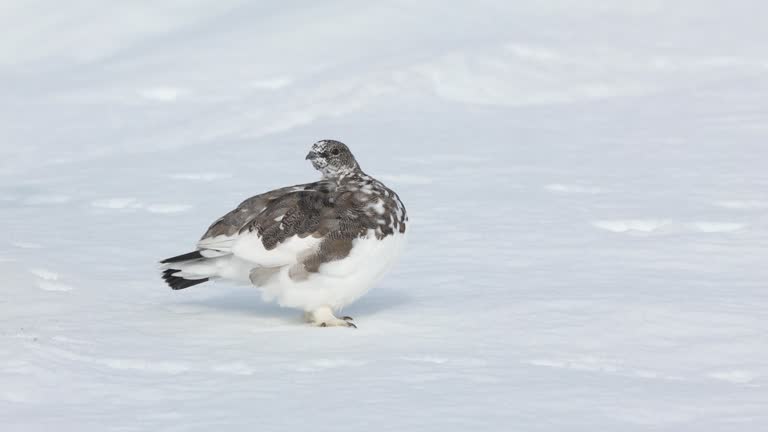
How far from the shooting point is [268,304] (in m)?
6.63

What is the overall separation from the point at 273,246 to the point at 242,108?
8.41 metres

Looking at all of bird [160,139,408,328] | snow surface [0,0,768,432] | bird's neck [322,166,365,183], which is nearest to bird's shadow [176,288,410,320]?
snow surface [0,0,768,432]

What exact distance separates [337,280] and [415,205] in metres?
3.64

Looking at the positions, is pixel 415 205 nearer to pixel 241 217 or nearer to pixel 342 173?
pixel 342 173

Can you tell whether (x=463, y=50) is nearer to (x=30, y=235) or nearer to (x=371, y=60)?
(x=371, y=60)

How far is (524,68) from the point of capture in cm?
1452

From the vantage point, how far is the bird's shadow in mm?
6391

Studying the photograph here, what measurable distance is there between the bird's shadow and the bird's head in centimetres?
73

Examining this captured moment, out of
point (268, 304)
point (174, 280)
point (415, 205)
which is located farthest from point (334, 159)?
point (415, 205)

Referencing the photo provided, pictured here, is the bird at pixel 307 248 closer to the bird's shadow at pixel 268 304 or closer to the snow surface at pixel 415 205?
the snow surface at pixel 415 205

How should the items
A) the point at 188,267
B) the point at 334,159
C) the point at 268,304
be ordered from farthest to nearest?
the point at 268,304, the point at 334,159, the point at 188,267

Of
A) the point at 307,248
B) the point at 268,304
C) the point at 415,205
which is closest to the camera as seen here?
the point at 307,248

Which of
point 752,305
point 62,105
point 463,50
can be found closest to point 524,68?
point 463,50

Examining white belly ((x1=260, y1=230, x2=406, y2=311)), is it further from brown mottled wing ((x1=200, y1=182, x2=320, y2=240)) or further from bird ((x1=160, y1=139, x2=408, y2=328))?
brown mottled wing ((x1=200, y1=182, x2=320, y2=240))
